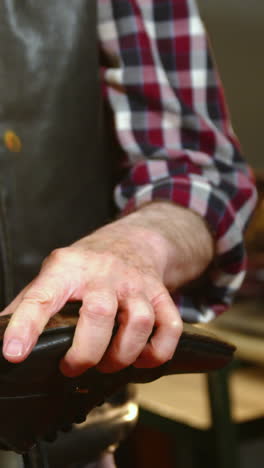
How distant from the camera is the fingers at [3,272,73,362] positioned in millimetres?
451

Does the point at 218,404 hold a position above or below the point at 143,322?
below

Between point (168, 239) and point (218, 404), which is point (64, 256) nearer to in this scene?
point (168, 239)

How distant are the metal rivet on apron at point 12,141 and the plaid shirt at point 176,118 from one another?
0.51ft

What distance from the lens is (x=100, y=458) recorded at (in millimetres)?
817

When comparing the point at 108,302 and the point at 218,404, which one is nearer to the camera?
the point at 108,302

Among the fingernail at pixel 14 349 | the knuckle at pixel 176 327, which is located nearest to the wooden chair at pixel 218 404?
the knuckle at pixel 176 327

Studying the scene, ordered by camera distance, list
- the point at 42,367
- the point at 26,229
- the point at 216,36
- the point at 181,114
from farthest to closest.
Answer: the point at 216,36 < the point at 181,114 < the point at 26,229 < the point at 42,367

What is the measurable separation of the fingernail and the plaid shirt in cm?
53

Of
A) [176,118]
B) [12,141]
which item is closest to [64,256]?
[12,141]

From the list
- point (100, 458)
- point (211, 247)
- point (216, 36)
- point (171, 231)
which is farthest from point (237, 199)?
point (216, 36)

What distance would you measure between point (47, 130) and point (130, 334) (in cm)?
47

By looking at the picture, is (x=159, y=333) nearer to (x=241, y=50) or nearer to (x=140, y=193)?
(x=140, y=193)

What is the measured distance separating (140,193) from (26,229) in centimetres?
15

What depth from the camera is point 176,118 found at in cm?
104
